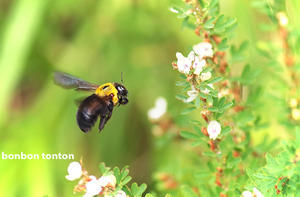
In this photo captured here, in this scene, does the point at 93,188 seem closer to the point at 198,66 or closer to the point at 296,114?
the point at 198,66

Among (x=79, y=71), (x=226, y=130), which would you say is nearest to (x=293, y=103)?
(x=226, y=130)

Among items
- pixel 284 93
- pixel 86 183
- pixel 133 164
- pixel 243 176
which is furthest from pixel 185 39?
pixel 86 183

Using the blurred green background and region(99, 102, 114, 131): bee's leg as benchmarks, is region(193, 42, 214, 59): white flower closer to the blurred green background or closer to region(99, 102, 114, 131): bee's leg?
region(99, 102, 114, 131): bee's leg

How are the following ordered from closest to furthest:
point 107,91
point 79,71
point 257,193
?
point 257,193 → point 107,91 → point 79,71

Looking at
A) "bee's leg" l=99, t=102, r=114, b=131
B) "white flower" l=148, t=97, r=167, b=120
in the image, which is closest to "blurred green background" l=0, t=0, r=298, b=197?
"white flower" l=148, t=97, r=167, b=120

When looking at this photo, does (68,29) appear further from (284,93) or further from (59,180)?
(284,93)
